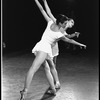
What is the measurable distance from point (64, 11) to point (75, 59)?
4220 millimetres

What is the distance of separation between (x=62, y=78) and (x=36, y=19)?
682 cm

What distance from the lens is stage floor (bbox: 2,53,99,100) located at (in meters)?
5.34

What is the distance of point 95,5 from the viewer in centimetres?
1261

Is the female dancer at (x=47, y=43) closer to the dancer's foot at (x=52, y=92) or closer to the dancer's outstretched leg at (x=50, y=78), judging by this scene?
the dancer's outstretched leg at (x=50, y=78)

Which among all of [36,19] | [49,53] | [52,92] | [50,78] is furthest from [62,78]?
[36,19]

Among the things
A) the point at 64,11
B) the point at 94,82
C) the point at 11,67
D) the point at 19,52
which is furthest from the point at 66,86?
the point at 64,11

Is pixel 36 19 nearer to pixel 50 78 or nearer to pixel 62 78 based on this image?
pixel 62 78

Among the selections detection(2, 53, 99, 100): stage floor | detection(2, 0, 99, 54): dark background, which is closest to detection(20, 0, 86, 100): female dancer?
detection(2, 53, 99, 100): stage floor

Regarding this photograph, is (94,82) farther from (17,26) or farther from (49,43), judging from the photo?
(17,26)

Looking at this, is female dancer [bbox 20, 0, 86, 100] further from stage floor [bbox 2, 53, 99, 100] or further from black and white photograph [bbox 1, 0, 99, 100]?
stage floor [bbox 2, 53, 99, 100]

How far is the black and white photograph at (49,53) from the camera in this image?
16.7ft

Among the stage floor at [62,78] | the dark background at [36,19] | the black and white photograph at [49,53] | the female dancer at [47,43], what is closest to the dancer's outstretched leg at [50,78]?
the black and white photograph at [49,53]

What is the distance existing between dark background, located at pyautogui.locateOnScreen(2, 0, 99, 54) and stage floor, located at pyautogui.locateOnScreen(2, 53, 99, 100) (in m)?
3.26

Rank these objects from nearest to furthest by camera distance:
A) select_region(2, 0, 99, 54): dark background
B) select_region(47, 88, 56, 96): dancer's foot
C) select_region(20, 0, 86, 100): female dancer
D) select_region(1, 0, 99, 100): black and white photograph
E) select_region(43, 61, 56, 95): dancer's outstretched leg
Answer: select_region(20, 0, 86, 100): female dancer, select_region(1, 0, 99, 100): black and white photograph, select_region(43, 61, 56, 95): dancer's outstretched leg, select_region(47, 88, 56, 96): dancer's foot, select_region(2, 0, 99, 54): dark background
